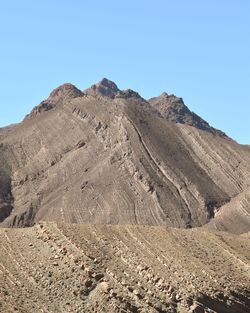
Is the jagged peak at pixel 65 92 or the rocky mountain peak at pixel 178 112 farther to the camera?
the rocky mountain peak at pixel 178 112

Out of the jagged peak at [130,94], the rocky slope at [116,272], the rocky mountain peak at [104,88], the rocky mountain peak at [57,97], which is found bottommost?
the rocky slope at [116,272]

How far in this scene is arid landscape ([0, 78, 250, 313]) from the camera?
21156 millimetres

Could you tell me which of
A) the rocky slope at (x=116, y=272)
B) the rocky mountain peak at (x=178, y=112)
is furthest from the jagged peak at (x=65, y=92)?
the rocky slope at (x=116, y=272)

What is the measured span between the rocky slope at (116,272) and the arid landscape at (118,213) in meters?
0.04

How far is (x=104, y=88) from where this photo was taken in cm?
15238

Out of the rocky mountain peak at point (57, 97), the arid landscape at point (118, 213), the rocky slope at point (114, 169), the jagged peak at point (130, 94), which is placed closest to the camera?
the arid landscape at point (118, 213)

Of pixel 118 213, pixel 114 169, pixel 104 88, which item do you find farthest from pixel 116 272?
pixel 104 88

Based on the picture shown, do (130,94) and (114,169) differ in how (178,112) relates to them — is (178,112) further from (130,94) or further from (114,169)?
(114,169)

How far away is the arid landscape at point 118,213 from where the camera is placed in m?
21.2

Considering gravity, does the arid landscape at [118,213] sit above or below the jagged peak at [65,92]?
below

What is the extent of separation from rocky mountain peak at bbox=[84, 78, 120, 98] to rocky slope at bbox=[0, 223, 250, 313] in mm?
121287

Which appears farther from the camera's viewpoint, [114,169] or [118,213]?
[114,169]

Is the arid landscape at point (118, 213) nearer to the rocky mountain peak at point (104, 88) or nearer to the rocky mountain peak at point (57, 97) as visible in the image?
the rocky mountain peak at point (57, 97)

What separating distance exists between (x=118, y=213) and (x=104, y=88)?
85211mm
